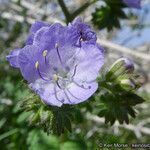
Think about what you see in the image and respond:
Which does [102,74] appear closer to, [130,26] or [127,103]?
[127,103]

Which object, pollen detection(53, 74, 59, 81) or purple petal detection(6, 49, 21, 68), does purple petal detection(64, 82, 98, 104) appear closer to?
pollen detection(53, 74, 59, 81)

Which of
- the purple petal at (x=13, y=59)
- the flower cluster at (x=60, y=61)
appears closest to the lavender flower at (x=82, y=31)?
the flower cluster at (x=60, y=61)

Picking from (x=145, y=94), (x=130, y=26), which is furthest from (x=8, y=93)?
(x=130, y=26)

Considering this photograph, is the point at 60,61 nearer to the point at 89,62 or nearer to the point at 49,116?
the point at 89,62

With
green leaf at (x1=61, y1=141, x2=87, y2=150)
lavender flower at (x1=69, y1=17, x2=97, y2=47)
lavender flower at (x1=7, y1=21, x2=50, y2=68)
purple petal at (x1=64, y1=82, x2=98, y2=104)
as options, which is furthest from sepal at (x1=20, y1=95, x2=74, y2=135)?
green leaf at (x1=61, y1=141, x2=87, y2=150)

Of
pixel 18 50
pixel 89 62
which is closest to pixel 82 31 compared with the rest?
pixel 89 62

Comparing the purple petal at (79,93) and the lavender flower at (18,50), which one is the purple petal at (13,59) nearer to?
the lavender flower at (18,50)
